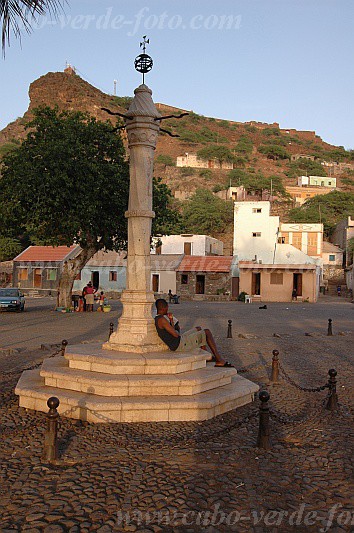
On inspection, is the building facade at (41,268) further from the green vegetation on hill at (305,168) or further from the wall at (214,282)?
the green vegetation on hill at (305,168)

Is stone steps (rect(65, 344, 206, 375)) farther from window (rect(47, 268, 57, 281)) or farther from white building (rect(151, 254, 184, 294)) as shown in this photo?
window (rect(47, 268, 57, 281))

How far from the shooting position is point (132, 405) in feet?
20.2

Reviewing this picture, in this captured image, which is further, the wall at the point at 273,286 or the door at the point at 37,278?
the door at the point at 37,278

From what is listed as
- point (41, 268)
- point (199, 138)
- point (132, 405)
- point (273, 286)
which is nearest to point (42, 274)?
point (41, 268)

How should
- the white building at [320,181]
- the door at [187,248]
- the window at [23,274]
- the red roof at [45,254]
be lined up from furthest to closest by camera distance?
the white building at [320,181] < the door at [187,248] < the window at [23,274] < the red roof at [45,254]

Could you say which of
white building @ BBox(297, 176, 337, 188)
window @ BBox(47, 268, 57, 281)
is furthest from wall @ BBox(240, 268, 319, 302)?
white building @ BBox(297, 176, 337, 188)

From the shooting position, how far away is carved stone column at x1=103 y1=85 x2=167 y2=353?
7945mm

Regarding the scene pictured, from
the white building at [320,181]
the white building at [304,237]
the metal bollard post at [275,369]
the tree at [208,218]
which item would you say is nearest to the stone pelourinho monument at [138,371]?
the metal bollard post at [275,369]

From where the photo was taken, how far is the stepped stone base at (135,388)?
6.20 meters

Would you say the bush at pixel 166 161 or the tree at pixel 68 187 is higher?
the bush at pixel 166 161

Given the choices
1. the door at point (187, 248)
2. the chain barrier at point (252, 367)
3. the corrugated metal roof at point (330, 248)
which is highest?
the corrugated metal roof at point (330, 248)

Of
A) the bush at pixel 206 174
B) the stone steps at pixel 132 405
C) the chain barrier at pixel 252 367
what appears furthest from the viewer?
the bush at pixel 206 174

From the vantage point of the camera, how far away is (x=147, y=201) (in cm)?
840
